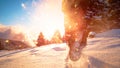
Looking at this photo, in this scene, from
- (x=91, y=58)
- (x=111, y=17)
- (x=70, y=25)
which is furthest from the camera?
(x=70, y=25)

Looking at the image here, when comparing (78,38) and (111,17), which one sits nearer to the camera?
(111,17)

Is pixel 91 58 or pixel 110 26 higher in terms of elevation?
pixel 110 26

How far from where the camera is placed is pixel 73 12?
6.86 meters

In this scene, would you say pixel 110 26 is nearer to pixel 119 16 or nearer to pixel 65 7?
pixel 119 16

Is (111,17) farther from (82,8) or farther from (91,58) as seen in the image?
Result: (91,58)

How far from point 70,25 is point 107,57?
8.86 ft


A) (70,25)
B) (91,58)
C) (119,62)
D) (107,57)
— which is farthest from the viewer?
(70,25)

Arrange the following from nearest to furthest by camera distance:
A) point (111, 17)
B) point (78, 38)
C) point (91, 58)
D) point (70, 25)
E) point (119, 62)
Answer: point (119, 62), point (91, 58), point (111, 17), point (78, 38), point (70, 25)

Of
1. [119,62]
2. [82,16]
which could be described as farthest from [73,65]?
[82,16]

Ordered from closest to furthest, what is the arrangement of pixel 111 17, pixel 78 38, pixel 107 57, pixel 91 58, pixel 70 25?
pixel 107 57
pixel 91 58
pixel 111 17
pixel 78 38
pixel 70 25

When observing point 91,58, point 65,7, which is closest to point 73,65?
point 91,58

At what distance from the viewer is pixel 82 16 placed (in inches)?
259

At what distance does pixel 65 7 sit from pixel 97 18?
2023mm

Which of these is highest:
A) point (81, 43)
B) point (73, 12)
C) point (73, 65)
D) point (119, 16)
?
point (73, 12)
